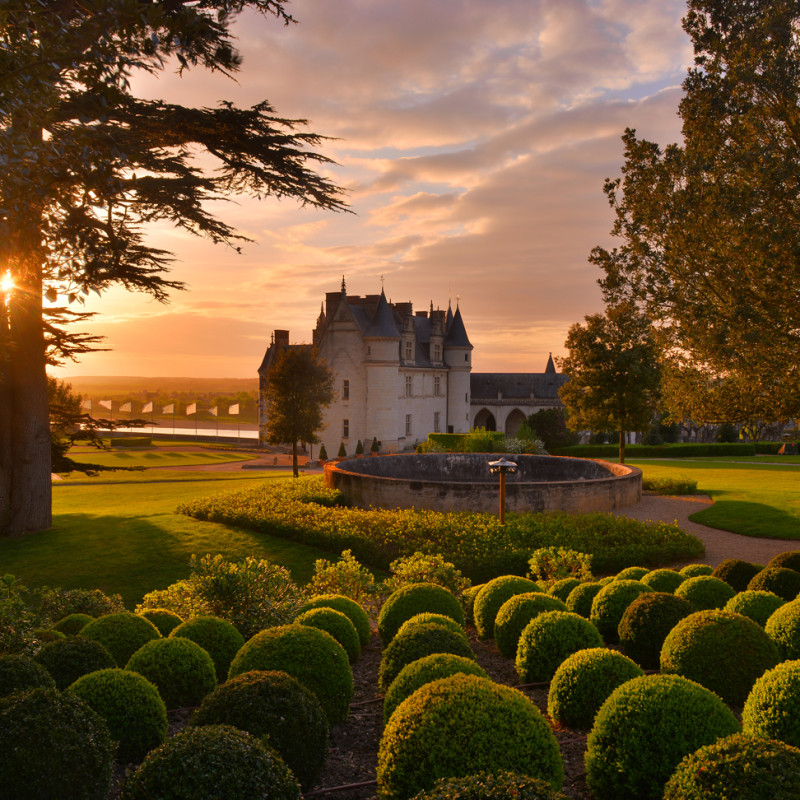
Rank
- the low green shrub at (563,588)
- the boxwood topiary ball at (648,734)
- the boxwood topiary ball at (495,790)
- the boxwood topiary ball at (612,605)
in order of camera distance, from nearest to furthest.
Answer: the boxwood topiary ball at (495,790) < the boxwood topiary ball at (648,734) < the boxwood topiary ball at (612,605) < the low green shrub at (563,588)

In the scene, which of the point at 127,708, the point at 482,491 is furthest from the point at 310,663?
the point at 482,491

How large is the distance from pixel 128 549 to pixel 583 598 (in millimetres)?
11303

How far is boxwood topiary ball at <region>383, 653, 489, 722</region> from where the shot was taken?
20.0ft

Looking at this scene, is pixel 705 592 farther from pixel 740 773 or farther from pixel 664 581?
pixel 740 773

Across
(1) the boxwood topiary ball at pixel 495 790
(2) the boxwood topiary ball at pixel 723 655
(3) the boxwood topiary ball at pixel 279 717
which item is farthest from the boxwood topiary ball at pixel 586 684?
(1) the boxwood topiary ball at pixel 495 790

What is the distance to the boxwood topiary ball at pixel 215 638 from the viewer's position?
7.91 meters

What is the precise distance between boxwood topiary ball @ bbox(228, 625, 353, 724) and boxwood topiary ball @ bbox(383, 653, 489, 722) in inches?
30.5

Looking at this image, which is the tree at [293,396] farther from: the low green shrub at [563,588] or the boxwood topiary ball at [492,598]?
the boxwood topiary ball at [492,598]

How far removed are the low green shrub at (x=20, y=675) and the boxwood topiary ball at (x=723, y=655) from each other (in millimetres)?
6266

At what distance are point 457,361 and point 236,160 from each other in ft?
136

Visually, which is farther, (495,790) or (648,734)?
(648,734)

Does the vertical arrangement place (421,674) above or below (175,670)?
above

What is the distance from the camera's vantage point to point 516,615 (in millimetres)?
8891

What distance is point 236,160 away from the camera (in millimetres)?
18500
